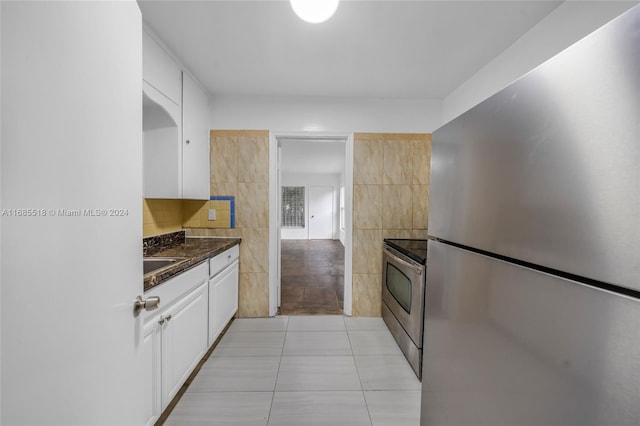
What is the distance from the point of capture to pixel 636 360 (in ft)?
1.08

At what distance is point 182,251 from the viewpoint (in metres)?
2.06

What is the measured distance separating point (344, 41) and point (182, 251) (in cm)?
203

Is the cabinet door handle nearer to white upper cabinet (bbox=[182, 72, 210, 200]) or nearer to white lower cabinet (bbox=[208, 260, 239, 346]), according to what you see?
white lower cabinet (bbox=[208, 260, 239, 346])

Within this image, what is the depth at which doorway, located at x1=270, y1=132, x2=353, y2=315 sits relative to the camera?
2.85m

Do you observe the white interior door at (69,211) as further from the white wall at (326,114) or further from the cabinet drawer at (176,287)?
the white wall at (326,114)

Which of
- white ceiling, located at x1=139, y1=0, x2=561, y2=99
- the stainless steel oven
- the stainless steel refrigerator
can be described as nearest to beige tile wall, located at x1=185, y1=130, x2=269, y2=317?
white ceiling, located at x1=139, y1=0, x2=561, y2=99

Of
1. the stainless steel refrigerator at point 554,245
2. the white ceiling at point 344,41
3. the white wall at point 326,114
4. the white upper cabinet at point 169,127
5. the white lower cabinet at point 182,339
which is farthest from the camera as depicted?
the white wall at point 326,114

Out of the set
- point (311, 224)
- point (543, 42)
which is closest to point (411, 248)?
point (543, 42)

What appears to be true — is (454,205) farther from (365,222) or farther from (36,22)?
(365,222)

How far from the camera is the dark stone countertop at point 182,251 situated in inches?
51.3

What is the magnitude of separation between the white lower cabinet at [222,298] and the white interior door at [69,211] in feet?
4.17

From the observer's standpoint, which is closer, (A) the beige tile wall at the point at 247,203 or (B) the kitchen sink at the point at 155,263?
(B) the kitchen sink at the point at 155,263

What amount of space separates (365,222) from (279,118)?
1.48 metres

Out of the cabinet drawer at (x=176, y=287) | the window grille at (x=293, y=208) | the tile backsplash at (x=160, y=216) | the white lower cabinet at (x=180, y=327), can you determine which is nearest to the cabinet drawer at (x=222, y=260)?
the white lower cabinet at (x=180, y=327)
